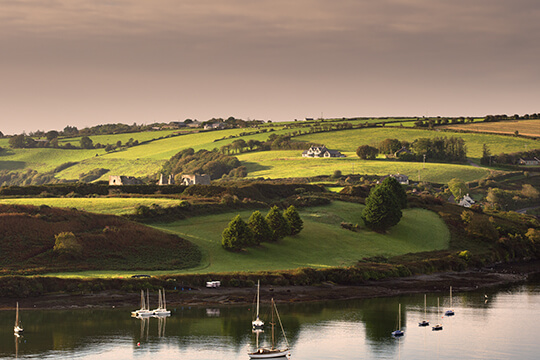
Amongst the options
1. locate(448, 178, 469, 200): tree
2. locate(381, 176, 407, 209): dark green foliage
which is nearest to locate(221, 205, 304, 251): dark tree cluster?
locate(381, 176, 407, 209): dark green foliage

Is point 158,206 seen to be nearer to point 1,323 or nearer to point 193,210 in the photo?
point 193,210

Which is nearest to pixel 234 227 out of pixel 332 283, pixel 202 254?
pixel 202 254

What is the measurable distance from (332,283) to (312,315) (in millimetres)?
17460

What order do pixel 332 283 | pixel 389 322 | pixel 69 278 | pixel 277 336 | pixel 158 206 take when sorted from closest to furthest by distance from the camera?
pixel 277 336
pixel 389 322
pixel 69 278
pixel 332 283
pixel 158 206

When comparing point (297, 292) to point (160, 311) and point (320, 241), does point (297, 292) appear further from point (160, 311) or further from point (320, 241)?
point (320, 241)

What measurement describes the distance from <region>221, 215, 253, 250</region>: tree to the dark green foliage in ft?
125

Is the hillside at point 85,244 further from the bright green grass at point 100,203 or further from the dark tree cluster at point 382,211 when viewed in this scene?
the dark tree cluster at point 382,211

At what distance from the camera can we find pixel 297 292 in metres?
91.7

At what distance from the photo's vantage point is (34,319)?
245 ft

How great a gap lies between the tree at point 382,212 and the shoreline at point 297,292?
57.4 feet

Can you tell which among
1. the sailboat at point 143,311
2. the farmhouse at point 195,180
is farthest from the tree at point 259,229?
the farmhouse at point 195,180

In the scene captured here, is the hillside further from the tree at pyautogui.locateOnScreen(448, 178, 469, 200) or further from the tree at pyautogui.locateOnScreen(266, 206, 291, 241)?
the tree at pyautogui.locateOnScreen(448, 178, 469, 200)

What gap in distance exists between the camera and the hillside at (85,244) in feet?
303

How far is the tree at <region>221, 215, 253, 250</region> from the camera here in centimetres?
10400
